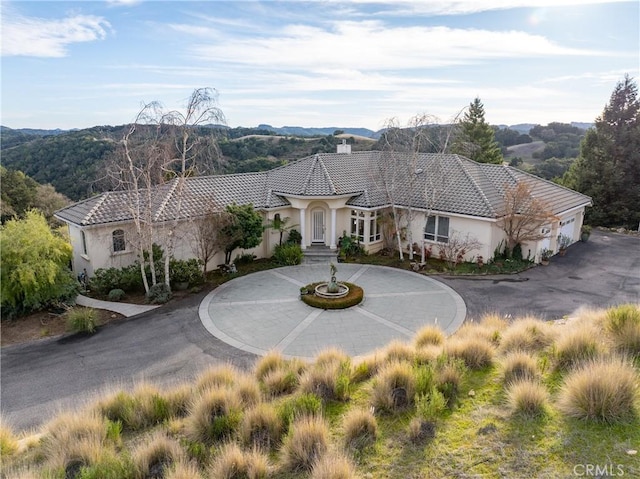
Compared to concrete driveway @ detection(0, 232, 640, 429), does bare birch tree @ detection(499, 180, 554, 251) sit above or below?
above

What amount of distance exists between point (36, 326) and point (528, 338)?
17.3 meters

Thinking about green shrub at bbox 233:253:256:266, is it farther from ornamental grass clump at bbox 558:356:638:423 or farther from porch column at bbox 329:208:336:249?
ornamental grass clump at bbox 558:356:638:423

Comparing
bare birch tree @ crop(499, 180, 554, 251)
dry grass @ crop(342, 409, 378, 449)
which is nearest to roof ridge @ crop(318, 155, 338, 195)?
bare birch tree @ crop(499, 180, 554, 251)

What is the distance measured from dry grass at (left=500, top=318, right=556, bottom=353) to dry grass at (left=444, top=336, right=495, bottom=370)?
556 mm

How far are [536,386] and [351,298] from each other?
1058 cm

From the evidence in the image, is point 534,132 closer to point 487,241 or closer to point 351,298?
point 487,241

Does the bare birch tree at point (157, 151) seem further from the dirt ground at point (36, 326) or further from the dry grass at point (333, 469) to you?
the dry grass at point (333, 469)

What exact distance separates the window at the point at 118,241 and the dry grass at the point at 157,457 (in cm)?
1492

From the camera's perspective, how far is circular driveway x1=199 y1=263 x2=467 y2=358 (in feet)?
46.7

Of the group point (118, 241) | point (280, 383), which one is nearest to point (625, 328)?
point (280, 383)

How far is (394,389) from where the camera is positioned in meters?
7.83

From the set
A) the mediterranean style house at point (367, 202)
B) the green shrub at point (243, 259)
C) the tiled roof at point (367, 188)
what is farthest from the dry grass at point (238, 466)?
the green shrub at point (243, 259)

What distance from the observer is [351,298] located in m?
17.5

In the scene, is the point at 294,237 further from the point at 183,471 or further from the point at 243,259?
the point at 183,471
